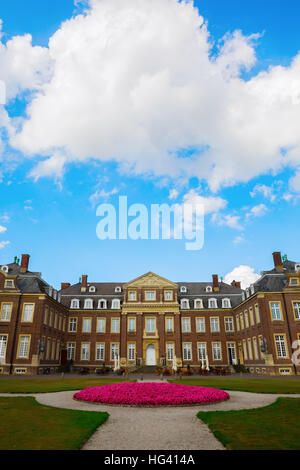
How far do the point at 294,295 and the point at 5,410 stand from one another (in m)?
32.8

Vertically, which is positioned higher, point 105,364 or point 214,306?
point 214,306

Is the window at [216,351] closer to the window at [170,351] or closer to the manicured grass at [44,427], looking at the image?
the window at [170,351]

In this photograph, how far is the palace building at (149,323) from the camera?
114 feet

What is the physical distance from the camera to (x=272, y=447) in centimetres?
632

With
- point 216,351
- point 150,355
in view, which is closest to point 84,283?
point 150,355

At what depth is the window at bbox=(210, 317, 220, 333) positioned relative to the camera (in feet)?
155

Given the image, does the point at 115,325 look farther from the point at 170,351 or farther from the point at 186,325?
the point at 186,325

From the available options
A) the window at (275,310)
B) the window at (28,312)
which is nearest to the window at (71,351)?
the window at (28,312)

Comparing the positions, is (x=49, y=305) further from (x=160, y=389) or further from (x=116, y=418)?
(x=116, y=418)

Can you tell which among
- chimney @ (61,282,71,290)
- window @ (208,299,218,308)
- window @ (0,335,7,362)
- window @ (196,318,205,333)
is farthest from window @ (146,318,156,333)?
window @ (0,335,7,362)

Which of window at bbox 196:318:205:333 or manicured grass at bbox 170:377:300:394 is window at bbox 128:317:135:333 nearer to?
window at bbox 196:318:205:333

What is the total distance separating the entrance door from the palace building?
13 cm

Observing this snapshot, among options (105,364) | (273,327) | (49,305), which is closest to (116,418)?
(273,327)
